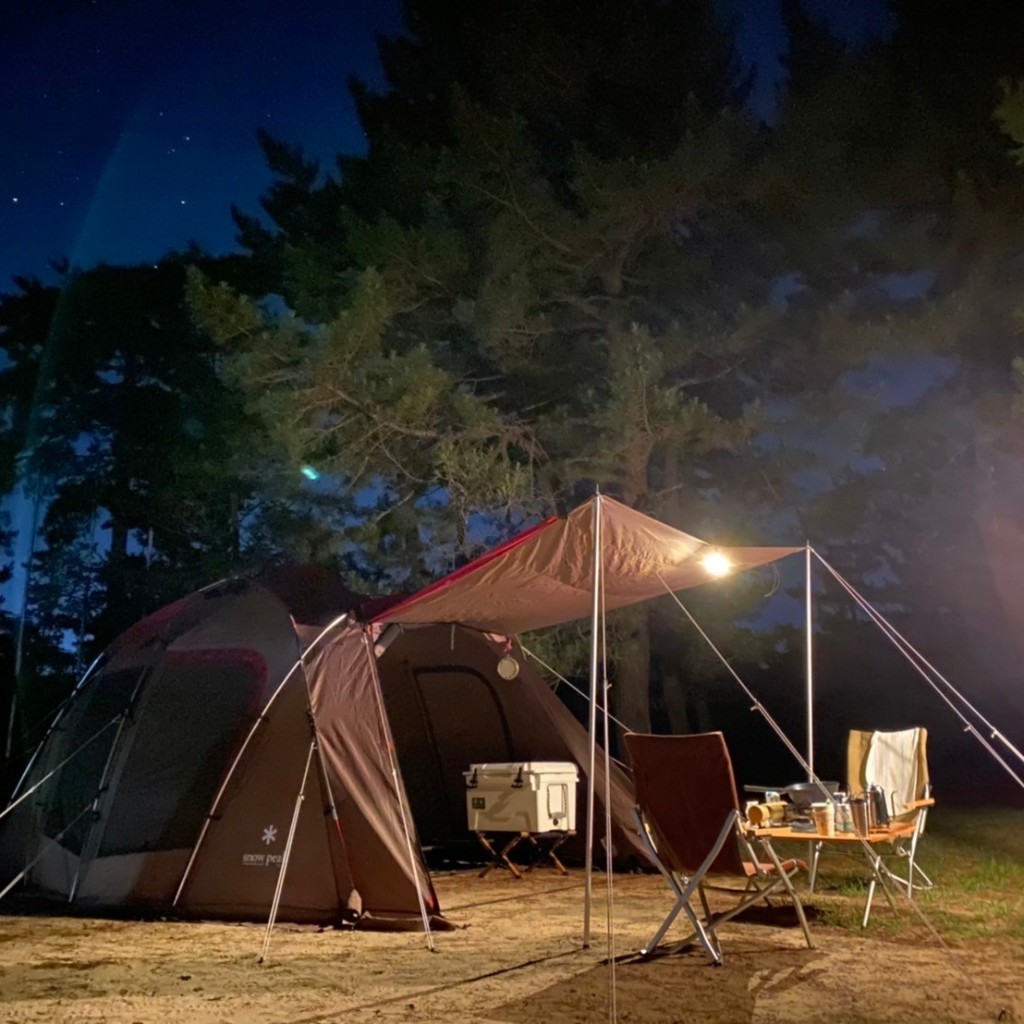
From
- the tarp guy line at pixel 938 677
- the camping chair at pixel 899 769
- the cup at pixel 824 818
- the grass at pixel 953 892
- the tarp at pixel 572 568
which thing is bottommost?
the grass at pixel 953 892

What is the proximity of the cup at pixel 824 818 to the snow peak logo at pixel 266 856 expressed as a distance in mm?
2611

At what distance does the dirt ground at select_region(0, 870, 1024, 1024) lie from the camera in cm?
381

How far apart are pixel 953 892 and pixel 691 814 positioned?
272cm

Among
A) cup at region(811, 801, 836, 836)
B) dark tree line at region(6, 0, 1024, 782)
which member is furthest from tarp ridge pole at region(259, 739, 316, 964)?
dark tree line at region(6, 0, 1024, 782)

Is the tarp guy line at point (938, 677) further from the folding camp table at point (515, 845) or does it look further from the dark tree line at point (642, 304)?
the dark tree line at point (642, 304)

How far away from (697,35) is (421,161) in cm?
302

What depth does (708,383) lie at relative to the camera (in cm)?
1149

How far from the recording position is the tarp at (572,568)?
5.23m

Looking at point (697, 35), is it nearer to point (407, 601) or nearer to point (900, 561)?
point (900, 561)

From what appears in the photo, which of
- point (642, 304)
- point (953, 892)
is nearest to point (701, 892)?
point (953, 892)

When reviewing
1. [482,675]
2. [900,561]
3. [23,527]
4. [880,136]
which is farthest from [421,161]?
[23,527]

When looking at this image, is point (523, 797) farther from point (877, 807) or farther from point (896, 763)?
point (877, 807)

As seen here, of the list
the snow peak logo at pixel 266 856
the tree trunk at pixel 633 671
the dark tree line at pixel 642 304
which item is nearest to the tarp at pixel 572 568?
the snow peak logo at pixel 266 856

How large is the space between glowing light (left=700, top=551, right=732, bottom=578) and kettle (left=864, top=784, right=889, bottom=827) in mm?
1309
